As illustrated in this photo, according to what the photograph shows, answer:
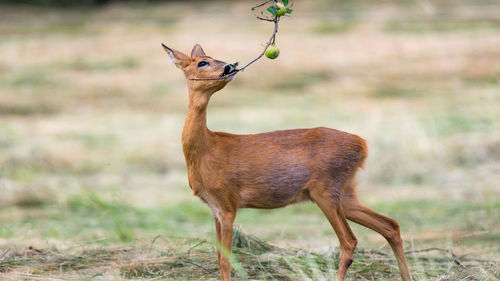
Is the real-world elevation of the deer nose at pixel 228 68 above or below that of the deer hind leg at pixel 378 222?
above

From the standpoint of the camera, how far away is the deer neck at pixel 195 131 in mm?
5195

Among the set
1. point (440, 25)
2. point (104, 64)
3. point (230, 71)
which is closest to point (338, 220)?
point (230, 71)

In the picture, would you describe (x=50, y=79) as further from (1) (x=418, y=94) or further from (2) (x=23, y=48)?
(1) (x=418, y=94)

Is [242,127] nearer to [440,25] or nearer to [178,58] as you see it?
[440,25]

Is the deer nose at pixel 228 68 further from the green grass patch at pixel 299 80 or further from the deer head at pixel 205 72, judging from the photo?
the green grass patch at pixel 299 80

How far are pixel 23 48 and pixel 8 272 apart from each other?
33.1ft

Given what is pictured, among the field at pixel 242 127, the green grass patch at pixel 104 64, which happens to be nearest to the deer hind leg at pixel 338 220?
the field at pixel 242 127

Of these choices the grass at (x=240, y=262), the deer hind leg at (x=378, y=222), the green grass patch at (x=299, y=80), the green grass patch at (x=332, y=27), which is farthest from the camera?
the green grass patch at (x=332, y=27)

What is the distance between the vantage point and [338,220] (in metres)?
5.16

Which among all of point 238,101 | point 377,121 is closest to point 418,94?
point 377,121

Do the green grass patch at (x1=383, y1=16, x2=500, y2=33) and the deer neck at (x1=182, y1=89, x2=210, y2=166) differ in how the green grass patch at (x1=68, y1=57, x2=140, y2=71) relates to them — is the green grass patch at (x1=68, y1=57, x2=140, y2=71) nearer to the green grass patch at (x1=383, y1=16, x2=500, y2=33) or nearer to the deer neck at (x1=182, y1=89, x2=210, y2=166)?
the green grass patch at (x1=383, y1=16, x2=500, y2=33)

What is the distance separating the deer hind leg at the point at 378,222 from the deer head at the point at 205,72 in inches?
44.6

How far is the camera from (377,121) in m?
11.8

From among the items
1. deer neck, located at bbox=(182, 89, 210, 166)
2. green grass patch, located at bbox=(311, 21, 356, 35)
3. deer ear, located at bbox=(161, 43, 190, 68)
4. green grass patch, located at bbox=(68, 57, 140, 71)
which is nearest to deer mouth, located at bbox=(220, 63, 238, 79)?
deer neck, located at bbox=(182, 89, 210, 166)
